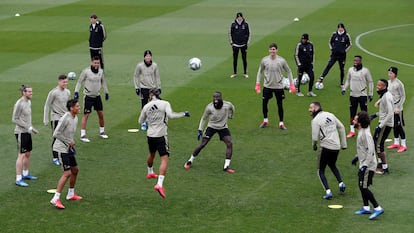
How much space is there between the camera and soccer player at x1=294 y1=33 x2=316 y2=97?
93.7ft

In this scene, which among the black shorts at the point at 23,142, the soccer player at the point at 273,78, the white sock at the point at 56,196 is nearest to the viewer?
the white sock at the point at 56,196

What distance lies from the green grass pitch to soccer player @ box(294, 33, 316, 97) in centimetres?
67

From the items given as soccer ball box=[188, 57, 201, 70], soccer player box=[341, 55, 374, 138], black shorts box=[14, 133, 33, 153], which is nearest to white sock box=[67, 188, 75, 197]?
black shorts box=[14, 133, 33, 153]

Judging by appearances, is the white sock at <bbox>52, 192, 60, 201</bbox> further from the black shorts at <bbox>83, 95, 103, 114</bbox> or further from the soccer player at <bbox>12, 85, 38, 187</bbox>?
the black shorts at <bbox>83, 95, 103, 114</bbox>

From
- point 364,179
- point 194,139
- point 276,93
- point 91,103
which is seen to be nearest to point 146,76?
point 91,103

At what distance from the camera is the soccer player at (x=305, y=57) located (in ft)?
93.7

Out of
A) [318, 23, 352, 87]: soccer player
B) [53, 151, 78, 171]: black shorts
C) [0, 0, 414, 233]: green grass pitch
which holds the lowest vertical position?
[0, 0, 414, 233]: green grass pitch

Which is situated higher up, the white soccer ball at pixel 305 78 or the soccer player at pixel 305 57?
the soccer player at pixel 305 57

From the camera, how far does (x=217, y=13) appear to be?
157ft

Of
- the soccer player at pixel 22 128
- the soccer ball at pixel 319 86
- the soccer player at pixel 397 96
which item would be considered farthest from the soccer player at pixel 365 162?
the soccer ball at pixel 319 86

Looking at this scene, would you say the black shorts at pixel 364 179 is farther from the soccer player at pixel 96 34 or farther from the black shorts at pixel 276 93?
the soccer player at pixel 96 34

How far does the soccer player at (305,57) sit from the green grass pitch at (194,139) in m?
0.67

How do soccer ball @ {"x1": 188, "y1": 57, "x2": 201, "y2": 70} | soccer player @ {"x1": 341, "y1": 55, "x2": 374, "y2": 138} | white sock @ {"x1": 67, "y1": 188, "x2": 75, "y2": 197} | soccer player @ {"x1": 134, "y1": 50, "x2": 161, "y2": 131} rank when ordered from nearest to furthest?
white sock @ {"x1": 67, "y1": 188, "x2": 75, "y2": 197}
soccer player @ {"x1": 341, "y1": 55, "x2": 374, "y2": 138}
soccer player @ {"x1": 134, "y1": 50, "x2": 161, "y2": 131}
soccer ball @ {"x1": 188, "y1": 57, "x2": 201, "y2": 70}

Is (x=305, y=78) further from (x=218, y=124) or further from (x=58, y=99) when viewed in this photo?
(x=58, y=99)
